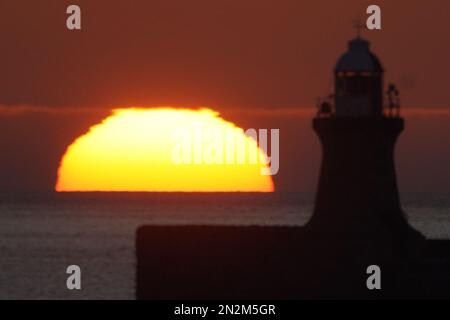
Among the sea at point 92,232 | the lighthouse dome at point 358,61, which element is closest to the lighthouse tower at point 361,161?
the lighthouse dome at point 358,61

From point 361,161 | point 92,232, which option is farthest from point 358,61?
point 92,232

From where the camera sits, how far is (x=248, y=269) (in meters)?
47.1

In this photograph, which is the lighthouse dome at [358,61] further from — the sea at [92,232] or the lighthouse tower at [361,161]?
the sea at [92,232]

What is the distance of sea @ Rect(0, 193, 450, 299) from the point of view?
76.9 meters

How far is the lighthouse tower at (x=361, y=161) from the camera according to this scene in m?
46.1

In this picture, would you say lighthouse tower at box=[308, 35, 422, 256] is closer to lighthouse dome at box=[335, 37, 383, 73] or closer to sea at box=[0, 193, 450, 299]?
lighthouse dome at box=[335, 37, 383, 73]

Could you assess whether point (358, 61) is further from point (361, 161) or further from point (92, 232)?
point (92, 232)

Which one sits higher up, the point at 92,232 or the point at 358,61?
the point at 358,61

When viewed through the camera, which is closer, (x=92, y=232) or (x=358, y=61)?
(x=358, y=61)

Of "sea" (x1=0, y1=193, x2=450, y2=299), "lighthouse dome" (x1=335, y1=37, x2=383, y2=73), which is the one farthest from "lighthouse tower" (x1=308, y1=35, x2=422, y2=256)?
"sea" (x1=0, y1=193, x2=450, y2=299)

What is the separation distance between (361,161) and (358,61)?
2.68 meters

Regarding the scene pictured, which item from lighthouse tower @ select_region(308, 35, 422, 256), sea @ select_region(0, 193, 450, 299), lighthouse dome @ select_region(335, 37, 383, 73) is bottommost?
sea @ select_region(0, 193, 450, 299)

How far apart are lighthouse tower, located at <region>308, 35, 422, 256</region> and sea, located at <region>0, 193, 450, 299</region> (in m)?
23.3

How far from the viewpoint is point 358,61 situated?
4628 cm
